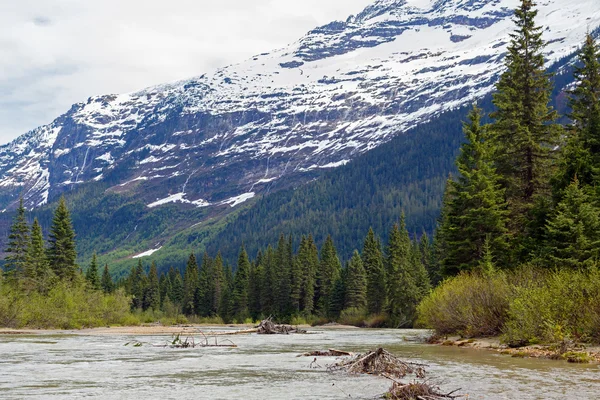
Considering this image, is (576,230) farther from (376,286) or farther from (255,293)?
(255,293)

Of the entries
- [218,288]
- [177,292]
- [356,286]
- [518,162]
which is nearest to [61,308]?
[518,162]

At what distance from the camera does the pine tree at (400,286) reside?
345 ft

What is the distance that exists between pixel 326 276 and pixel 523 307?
369ft

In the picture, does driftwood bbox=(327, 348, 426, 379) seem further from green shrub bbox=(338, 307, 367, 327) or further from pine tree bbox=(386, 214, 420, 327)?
green shrub bbox=(338, 307, 367, 327)

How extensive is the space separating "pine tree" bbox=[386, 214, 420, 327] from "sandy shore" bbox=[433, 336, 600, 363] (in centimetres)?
6279

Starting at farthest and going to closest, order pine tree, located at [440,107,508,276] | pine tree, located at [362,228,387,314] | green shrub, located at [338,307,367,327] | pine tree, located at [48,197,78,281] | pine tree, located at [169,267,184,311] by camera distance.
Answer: pine tree, located at [169,267,184,311] → green shrub, located at [338,307,367,327] → pine tree, located at [362,228,387,314] → pine tree, located at [48,197,78,281] → pine tree, located at [440,107,508,276]

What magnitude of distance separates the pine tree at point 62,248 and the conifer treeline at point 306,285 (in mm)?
26997

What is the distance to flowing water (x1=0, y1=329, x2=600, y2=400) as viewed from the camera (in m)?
22.2

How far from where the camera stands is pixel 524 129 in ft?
177

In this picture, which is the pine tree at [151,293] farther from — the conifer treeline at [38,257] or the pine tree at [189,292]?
the conifer treeline at [38,257]

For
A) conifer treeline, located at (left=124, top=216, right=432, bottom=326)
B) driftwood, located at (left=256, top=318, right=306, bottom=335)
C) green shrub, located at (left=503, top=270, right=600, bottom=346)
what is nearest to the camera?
green shrub, located at (left=503, top=270, right=600, bottom=346)

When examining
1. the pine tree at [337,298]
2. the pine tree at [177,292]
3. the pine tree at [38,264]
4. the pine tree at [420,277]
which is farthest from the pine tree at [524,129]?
the pine tree at [177,292]

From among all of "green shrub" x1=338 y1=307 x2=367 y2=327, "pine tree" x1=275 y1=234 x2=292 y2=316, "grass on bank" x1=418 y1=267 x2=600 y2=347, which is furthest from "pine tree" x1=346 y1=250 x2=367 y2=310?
"grass on bank" x1=418 y1=267 x2=600 y2=347

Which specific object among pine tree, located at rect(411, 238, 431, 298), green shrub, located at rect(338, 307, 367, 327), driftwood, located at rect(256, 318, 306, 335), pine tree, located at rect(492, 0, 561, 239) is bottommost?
green shrub, located at rect(338, 307, 367, 327)
